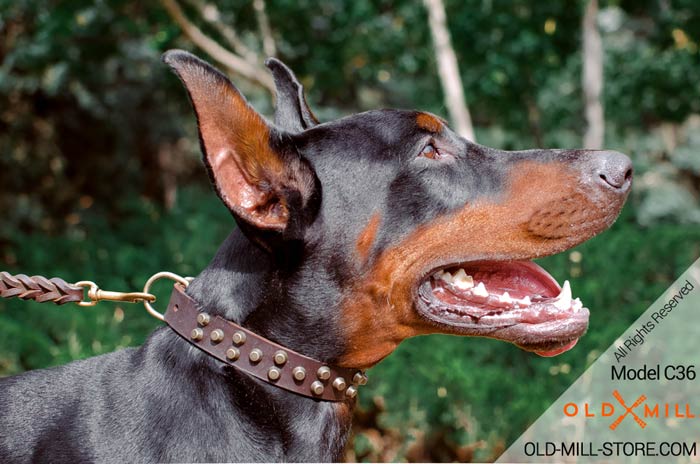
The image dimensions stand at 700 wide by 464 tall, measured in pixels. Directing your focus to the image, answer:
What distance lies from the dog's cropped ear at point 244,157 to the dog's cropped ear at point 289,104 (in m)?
0.70

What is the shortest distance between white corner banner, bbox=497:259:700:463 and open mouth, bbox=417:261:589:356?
8.36ft

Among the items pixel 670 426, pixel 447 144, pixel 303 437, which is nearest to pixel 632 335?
pixel 670 426

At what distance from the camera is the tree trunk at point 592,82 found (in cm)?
1001

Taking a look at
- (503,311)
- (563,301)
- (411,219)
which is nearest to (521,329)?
(503,311)

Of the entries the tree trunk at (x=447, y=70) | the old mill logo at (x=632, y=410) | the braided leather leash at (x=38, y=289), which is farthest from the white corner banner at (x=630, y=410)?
the tree trunk at (x=447, y=70)

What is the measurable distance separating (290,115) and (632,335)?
3.81m

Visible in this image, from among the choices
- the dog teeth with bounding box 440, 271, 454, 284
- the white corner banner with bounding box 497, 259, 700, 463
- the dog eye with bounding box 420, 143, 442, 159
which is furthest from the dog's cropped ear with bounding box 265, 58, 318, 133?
the white corner banner with bounding box 497, 259, 700, 463

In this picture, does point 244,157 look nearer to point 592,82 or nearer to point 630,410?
point 630,410

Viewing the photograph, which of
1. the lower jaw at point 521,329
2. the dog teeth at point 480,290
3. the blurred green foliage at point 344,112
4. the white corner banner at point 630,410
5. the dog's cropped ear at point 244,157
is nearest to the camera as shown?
the dog's cropped ear at point 244,157

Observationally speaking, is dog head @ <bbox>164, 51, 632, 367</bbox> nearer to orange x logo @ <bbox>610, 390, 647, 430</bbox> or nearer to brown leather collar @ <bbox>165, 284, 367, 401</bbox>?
brown leather collar @ <bbox>165, 284, 367, 401</bbox>

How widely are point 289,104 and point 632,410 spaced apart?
3431 millimetres

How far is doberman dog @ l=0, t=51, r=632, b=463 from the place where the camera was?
2631mm

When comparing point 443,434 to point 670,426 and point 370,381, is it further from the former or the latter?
point 670,426

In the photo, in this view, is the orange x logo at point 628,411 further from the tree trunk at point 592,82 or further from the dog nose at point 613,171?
the tree trunk at point 592,82
